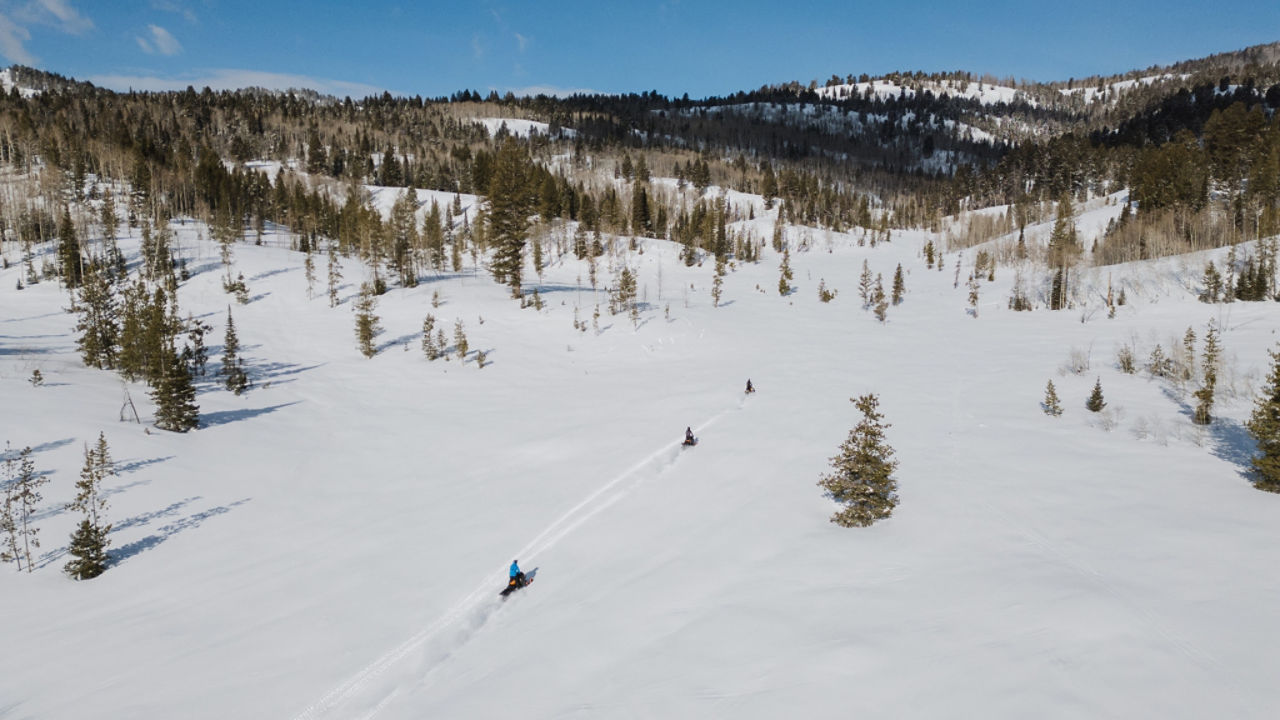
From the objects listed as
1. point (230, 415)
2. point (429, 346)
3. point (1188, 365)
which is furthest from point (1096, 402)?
point (230, 415)

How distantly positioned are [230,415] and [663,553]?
2682cm

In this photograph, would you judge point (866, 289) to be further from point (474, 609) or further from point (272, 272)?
point (272, 272)

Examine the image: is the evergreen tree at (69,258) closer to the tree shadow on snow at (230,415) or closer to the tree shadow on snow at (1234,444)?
the tree shadow on snow at (230,415)

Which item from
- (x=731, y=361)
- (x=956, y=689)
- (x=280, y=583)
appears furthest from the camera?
(x=731, y=361)

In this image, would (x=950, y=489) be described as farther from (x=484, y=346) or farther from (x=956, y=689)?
(x=484, y=346)

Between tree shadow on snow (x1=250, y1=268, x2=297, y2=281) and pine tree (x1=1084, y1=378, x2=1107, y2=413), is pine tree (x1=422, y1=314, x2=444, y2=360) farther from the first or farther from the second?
pine tree (x1=1084, y1=378, x2=1107, y2=413)

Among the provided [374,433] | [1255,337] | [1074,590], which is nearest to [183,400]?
[374,433]

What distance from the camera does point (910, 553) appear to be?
37.5 feet

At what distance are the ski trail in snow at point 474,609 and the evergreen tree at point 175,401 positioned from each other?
20184mm

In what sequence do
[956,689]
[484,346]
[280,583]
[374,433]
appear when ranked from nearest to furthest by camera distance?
[956,689] < [280,583] < [374,433] < [484,346]

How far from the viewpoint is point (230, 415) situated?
2833 cm

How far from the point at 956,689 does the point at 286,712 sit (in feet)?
35.4

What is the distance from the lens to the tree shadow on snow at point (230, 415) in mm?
26781

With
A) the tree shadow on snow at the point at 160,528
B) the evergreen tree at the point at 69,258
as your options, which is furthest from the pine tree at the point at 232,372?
the evergreen tree at the point at 69,258
